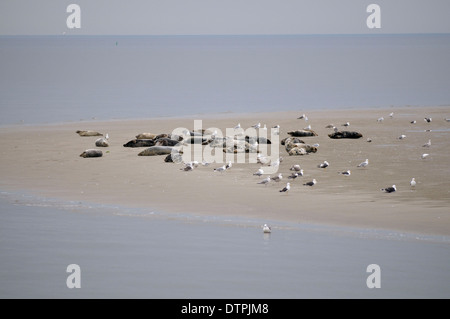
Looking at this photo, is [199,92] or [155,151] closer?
[155,151]

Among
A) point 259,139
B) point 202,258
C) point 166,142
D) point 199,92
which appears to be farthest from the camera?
point 199,92

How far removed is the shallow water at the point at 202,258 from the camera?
10.6 metres

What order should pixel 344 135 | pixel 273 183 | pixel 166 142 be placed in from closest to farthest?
pixel 273 183 → pixel 166 142 → pixel 344 135

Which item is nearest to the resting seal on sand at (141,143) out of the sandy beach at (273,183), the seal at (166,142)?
the sandy beach at (273,183)

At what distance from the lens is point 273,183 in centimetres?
1705

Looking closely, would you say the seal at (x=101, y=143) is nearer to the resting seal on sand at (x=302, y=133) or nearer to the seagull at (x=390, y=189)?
the resting seal on sand at (x=302, y=133)

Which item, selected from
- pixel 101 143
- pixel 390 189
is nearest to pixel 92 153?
pixel 101 143

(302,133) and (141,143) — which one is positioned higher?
(302,133)

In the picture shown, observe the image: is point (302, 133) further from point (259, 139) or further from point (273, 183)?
point (273, 183)

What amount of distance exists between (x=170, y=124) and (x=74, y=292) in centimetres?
1720

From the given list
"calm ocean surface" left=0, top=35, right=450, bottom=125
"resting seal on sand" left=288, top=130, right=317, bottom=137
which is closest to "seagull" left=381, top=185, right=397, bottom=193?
"resting seal on sand" left=288, top=130, right=317, bottom=137

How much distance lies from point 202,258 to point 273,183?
5.30 m

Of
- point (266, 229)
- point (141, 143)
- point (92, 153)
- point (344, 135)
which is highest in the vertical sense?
point (344, 135)
